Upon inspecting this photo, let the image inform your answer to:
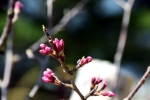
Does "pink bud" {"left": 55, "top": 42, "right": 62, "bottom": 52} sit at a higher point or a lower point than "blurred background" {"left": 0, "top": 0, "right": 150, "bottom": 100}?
lower

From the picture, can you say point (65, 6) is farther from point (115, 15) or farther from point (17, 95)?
point (17, 95)

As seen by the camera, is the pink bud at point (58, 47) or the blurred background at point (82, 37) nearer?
the pink bud at point (58, 47)

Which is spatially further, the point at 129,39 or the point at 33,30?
the point at 129,39

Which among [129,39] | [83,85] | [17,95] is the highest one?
[129,39]

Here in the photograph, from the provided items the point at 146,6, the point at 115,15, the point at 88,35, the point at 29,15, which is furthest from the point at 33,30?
the point at 146,6

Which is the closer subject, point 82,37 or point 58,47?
point 58,47

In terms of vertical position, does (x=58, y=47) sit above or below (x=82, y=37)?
below

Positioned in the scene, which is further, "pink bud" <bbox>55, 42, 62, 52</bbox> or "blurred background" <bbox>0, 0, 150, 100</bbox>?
"blurred background" <bbox>0, 0, 150, 100</bbox>

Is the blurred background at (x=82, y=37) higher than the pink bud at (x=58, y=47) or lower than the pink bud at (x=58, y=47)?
higher
